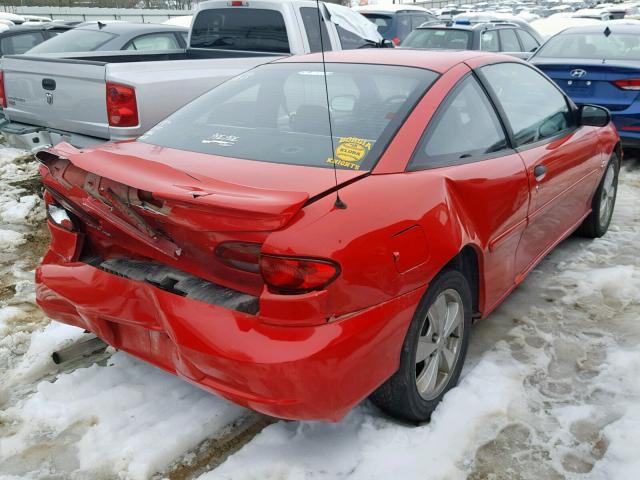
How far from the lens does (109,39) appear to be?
7945 mm

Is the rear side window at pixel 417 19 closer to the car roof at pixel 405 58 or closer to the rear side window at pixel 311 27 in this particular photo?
the rear side window at pixel 311 27

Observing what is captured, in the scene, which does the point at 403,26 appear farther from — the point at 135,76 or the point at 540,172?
the point at 540,172

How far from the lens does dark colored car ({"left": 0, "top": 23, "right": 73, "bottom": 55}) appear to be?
33.0 feet

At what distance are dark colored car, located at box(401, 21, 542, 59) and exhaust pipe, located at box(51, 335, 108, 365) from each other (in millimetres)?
7778

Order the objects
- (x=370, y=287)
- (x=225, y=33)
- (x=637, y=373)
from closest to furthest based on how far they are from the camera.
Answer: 1. (x=370, y=287)
2. (x=637, y=373)
3. (x=225, y=33)

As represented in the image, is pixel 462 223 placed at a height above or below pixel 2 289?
above

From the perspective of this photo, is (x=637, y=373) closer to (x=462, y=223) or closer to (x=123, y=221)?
(x=462, y=223)

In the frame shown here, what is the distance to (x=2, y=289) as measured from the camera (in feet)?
13.2

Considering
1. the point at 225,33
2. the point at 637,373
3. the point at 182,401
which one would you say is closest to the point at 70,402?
the point at 182,401

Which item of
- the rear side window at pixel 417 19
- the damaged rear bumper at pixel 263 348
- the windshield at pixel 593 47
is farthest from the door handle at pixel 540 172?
the rear side window at pixel 417 19

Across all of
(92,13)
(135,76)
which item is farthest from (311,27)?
(92,13)

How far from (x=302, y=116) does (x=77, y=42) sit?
612 cm

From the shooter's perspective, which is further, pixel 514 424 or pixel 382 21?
pixel 382 21

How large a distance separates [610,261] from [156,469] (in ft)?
11.5
